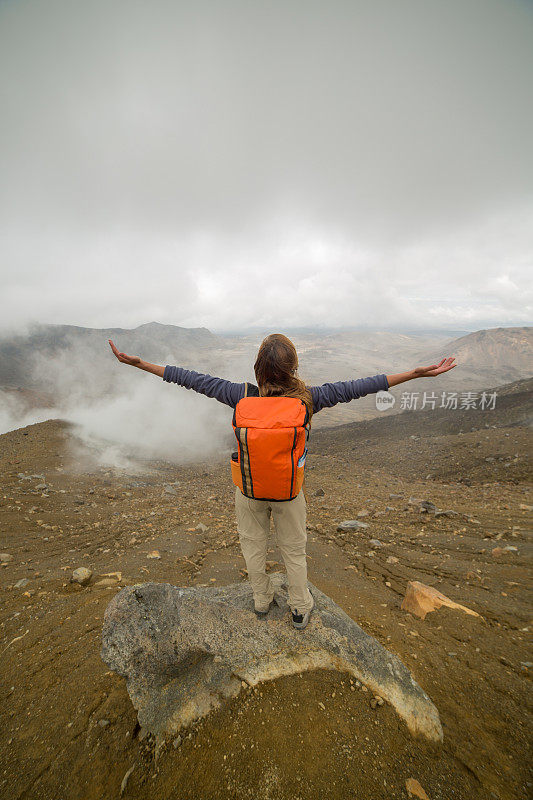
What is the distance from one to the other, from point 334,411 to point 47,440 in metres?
33.5

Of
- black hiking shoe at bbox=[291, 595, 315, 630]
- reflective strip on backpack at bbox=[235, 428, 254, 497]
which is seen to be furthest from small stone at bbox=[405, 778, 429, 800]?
reflective strip on backpack at bbox=[235, 428, 254, 497]

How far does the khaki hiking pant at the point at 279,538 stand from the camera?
7.58 ft

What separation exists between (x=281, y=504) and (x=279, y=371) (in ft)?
3.31

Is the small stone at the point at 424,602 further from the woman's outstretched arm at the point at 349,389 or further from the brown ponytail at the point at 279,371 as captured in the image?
the brown ponytail at the point at 279,371

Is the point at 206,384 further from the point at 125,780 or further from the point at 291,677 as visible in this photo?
the point at 125,780

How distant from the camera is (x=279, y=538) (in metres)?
2.30

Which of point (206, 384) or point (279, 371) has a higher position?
point (279, 371)

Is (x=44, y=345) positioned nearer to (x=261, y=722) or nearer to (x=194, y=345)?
(x=194, y=345)

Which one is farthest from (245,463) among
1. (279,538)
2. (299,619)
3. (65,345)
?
(65,345)

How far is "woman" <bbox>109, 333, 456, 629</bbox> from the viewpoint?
2.30 meters

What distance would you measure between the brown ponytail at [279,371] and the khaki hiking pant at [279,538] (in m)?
0.77

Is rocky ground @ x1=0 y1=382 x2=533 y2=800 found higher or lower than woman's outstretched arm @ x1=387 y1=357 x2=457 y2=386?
lower

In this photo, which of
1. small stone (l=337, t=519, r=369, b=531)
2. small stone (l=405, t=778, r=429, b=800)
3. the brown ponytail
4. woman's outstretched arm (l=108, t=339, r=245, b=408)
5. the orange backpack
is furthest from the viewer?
small stone (l=337, t=519, r=369, b=531)

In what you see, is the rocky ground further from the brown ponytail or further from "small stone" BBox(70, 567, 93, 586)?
the brown ponytail
